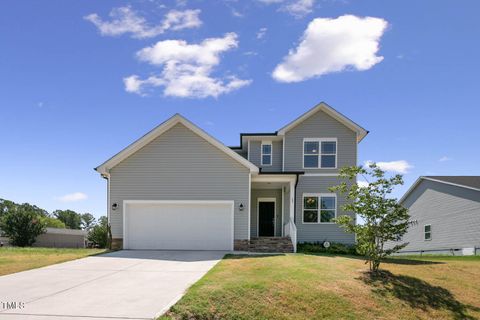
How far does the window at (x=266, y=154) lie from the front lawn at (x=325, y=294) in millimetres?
10082

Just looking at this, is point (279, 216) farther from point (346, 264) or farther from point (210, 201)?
point (346, 264)

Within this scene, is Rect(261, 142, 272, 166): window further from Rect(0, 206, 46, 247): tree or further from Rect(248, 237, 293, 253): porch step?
Rect(0, 206, 46, 247): tree

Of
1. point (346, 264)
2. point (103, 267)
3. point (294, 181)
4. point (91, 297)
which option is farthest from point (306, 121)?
point (91, 297)

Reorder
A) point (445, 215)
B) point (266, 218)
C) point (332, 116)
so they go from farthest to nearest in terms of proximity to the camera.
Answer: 1. point (445, 215)
2. point (266, 218)
3. point (332, 116)

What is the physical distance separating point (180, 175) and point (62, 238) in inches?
1704

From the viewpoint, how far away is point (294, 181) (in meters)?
19.0

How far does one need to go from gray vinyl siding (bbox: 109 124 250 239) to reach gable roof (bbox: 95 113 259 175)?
18 centimetres

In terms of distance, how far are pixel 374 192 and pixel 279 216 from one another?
421 inches

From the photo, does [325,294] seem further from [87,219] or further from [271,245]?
[87,219]

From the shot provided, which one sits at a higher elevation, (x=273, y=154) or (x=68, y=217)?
(x=273, y=154)

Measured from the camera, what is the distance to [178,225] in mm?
18266

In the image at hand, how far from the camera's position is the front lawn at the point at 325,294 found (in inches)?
324

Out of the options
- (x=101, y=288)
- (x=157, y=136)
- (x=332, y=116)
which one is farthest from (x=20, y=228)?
(x=101, y=288)

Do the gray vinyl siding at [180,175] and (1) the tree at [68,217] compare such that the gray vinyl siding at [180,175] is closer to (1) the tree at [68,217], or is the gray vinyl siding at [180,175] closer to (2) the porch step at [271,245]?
(2) the porch step at [271,245]
